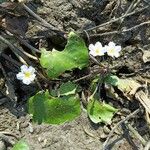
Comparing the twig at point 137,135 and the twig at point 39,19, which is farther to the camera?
the twig at point 39,19

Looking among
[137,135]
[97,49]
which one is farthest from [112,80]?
[137,135]

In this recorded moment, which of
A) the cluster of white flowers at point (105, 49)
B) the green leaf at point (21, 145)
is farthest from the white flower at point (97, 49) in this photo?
the green leaf at point (21, 145)

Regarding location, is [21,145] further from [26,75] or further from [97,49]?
[97,49]

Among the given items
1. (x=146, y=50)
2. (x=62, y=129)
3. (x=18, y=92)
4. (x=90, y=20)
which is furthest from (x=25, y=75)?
(x=146, y=50)

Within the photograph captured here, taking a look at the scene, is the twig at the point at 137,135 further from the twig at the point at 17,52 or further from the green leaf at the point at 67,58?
the twig at the point at 17,52

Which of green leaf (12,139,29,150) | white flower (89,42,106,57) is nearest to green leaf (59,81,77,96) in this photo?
white flower (89,42,106,57)

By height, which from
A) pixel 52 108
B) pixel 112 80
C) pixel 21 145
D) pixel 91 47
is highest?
pixel 91 47

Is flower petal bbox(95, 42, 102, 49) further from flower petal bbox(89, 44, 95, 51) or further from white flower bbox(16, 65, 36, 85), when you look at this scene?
white flower bbox(16, 65, 36, 85)
